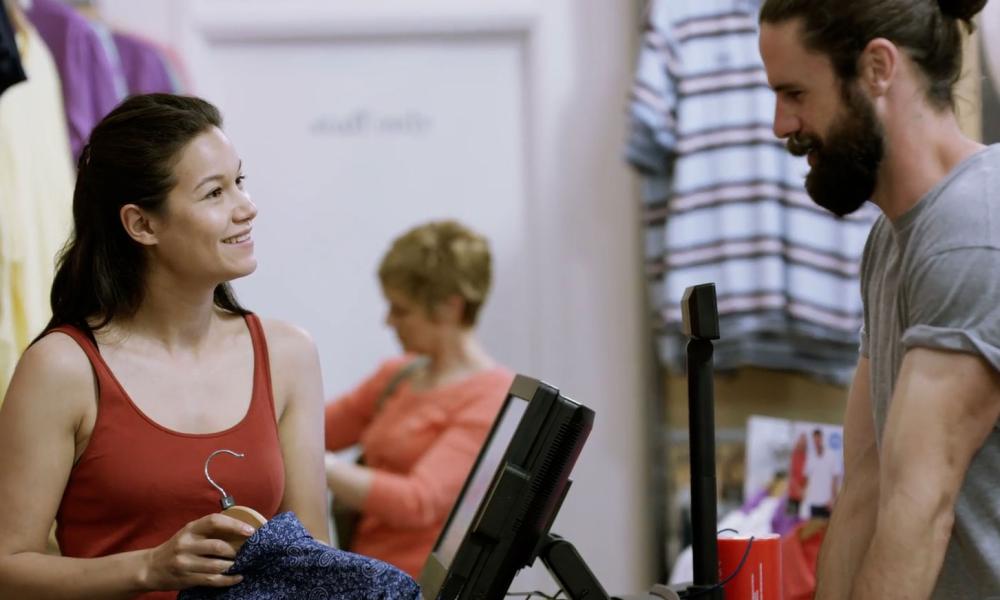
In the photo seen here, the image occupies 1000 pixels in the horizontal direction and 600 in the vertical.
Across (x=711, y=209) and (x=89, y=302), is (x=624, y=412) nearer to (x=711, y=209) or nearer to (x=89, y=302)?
(x=711, y=209)

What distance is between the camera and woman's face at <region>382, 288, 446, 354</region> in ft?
9.75

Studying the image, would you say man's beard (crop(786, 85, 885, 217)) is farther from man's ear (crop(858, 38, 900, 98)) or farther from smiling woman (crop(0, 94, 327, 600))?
smiling woman (crop(0, 94, 327, 600))

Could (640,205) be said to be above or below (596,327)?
above

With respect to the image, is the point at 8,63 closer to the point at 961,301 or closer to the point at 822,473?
the point at 961,301

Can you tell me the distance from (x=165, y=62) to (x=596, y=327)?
152 cm

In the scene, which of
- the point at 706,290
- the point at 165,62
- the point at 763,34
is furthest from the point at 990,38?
the point at 165,62

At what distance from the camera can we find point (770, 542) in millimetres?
1484

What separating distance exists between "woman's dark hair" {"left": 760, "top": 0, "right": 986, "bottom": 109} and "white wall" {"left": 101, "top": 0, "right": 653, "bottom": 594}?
2.43 m

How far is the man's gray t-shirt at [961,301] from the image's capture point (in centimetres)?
134

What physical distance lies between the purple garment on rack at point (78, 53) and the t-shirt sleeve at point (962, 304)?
2.36m

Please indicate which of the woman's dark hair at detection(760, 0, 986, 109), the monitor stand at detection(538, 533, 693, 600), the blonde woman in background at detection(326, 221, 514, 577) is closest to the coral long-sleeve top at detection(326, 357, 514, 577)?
the blonde woman in background at detection(326, 221, 514, 577)

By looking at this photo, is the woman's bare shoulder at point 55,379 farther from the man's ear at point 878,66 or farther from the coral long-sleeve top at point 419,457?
the coral long-sleeve top at point 419,457

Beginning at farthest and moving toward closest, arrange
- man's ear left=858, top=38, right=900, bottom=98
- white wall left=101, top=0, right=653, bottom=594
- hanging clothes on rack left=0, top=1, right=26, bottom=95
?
white wall left=101, top=0, right=653, bottom=594
hanging clothes on rack left=0, top=1, right=26, bottom=95
man's ear left=858, top=38, right=900, bottom=98

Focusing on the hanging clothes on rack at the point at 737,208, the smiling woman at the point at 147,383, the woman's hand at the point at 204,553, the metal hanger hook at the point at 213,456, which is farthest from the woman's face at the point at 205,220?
the hanging clothes on rack at the point at 737,208
